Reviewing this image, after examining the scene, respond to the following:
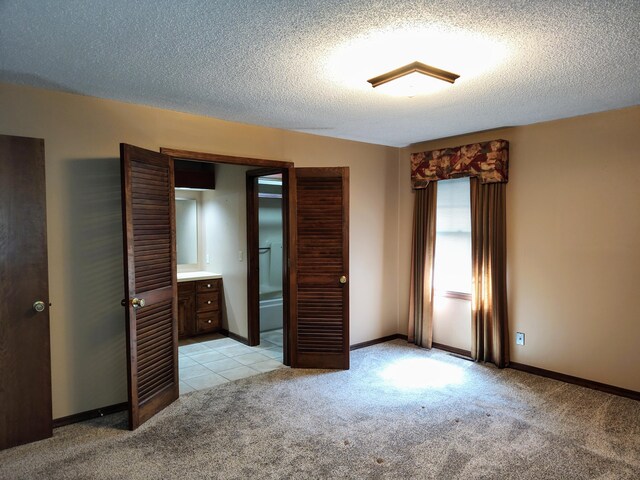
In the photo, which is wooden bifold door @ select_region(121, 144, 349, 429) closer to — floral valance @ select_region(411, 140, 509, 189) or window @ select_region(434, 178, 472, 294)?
floral valance @ select_region(411, 140, 509, 189)

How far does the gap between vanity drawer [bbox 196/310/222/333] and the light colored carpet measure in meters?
1.72

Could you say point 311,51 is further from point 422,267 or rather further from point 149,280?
point 422,267

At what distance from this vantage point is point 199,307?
5.21m

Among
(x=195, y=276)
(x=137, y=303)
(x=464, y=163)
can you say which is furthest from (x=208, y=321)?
(x=464, y=163)

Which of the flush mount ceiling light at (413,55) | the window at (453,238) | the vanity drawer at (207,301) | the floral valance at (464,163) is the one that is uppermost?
the flush mount ceiling light at (413,55)

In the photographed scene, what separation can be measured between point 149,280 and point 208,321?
241 cm

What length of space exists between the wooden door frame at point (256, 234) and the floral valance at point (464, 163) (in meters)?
1.56

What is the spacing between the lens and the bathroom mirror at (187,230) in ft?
18.2

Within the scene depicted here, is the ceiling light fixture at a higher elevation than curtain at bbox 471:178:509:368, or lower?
higher

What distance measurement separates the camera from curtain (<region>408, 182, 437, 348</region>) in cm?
462

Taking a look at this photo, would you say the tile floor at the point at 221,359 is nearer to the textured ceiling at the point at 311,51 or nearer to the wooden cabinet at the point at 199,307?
the wooden cabinet at the point at 199,307

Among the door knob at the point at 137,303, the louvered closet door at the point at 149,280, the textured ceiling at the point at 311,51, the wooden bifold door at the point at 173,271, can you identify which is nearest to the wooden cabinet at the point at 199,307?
the wooden bifold door at the point at 173,271

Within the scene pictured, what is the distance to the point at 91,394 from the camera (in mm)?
3053

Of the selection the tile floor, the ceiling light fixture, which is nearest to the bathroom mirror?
the tile floor
